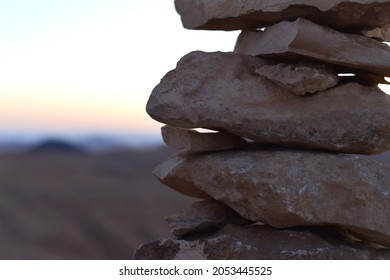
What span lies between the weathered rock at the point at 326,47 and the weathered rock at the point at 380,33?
38 cm

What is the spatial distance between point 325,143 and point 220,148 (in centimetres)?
103

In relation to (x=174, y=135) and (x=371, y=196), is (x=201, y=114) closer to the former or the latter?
(x=174, y=135)

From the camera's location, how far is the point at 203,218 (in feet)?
20.3

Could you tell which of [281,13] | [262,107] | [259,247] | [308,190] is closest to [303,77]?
[262,107]

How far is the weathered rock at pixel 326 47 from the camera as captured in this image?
215 inches

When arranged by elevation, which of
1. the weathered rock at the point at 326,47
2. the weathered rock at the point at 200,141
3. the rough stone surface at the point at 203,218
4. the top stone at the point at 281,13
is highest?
the top stone at the point at 281,13

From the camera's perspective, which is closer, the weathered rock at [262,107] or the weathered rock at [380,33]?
the weathered rock at [262,107]

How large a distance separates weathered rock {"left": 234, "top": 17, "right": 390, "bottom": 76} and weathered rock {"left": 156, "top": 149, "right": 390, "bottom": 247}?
84 centimetres

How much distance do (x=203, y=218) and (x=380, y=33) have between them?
2.53 meters

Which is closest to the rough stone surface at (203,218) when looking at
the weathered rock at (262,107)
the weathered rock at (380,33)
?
the weathered rock at (262,107)

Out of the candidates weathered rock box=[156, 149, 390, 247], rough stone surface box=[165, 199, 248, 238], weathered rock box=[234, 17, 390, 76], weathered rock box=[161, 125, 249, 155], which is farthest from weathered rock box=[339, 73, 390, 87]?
rough stone surface box=[165, 199, 248, 238]

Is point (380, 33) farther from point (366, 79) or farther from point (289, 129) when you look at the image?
point (289, 129)

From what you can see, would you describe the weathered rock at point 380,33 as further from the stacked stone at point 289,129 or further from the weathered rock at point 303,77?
the weathered rock at point 303,77

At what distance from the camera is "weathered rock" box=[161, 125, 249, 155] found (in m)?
6.05
